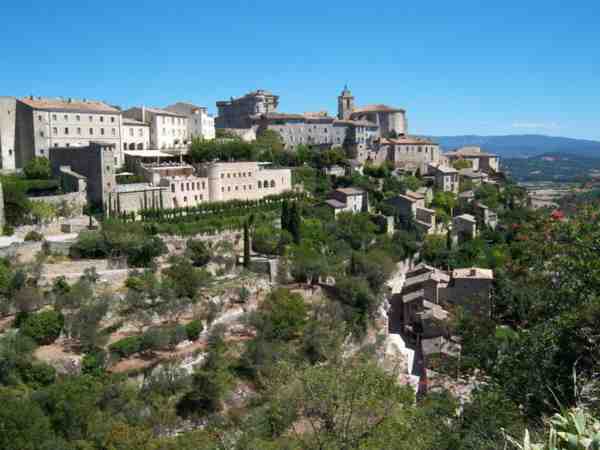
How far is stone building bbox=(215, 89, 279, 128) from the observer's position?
69506 millimetres

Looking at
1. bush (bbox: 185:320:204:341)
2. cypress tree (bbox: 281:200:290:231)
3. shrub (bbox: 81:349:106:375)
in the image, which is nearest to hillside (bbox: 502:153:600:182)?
cypress tree (bbox: 281:200:290:231)

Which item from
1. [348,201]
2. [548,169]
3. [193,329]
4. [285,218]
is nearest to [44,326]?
[193,329]

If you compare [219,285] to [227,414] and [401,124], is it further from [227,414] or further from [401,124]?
[401,124]

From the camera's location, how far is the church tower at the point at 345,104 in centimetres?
7638

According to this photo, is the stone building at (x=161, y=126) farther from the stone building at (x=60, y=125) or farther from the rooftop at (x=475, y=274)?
the rooftop at (x=475, y=274)

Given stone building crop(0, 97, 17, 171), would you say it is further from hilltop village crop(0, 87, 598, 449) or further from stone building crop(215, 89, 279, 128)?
→ stone building crop(215, 89, 279, 128)

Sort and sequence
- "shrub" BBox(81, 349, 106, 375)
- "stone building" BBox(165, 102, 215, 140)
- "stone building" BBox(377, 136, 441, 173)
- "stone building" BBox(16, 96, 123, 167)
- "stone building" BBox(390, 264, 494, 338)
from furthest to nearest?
1. "stone building" BBox(377, 136, 441, 173)
2. "stone building" BBox(165, 102, 215, 140)
3. "stone building" BBox(16, 96, 123, 167)
4. "stone building" BBox(390, 264, 494, 338)
5. "shrub" BBox(81, 349, 106, 375)

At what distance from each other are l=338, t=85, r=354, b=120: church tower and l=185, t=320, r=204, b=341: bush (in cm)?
5399

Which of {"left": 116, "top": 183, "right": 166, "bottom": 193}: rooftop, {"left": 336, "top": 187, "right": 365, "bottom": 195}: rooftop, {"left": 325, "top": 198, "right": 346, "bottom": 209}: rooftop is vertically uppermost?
{"left": 116, "top": 183, "right": 166, "bottom": 193}: rooftop

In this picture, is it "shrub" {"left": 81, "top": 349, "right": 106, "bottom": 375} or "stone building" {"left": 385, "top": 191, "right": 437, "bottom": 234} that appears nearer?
"shrub" {"left": 81, "top": 349, "right": 106, "bottom": 375}

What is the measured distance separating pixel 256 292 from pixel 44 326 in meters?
11.0

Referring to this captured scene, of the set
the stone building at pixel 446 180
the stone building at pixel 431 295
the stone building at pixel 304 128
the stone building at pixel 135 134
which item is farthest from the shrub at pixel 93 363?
the stone building at pixel 304 128

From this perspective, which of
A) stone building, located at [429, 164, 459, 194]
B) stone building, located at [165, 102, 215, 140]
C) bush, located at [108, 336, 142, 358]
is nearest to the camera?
bush, located at [108, 336, 142, 358]

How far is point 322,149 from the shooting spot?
6069cm
